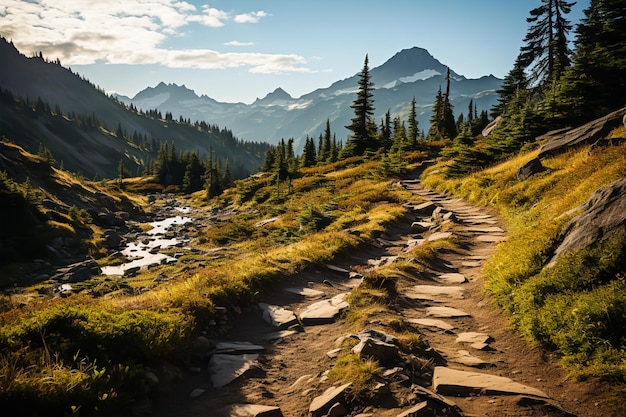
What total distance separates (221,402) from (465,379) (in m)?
3.89

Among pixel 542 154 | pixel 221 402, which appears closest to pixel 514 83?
pixel 542 154

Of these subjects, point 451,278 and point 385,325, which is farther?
point 451,278

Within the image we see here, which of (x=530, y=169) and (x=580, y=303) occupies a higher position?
(x=530, y=169)

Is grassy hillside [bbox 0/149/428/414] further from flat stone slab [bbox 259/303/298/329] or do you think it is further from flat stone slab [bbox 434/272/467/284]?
flat stone slab [bbox 434/272/467/284]

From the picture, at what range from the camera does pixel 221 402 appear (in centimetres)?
614

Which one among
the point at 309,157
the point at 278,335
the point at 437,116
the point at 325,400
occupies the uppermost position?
the point at 437,116

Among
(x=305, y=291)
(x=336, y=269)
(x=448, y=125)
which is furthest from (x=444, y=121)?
(x=305, y=291)

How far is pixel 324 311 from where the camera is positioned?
32.4 feet

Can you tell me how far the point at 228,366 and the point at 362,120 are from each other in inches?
2304

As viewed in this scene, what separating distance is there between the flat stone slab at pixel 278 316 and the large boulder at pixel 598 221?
6318mm

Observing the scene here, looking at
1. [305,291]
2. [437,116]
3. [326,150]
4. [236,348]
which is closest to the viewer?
[236,348]

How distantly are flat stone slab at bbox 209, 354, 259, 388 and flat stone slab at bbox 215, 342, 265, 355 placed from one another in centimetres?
25

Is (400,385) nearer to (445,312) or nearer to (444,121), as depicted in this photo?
(445,312)

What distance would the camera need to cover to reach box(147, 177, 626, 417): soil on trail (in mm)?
5305
